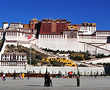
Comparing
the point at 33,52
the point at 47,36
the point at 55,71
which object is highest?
the point at 47,36

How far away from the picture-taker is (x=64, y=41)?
309 feet

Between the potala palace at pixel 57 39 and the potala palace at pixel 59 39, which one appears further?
the potala palace at pixel 59 39

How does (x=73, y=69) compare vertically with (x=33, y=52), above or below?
below

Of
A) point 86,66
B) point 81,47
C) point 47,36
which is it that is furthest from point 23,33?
point 86,66

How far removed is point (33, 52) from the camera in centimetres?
8362

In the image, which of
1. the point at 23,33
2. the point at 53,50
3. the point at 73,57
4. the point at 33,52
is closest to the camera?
the point at 73,57

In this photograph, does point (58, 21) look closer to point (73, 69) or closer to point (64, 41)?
point (64, 41)

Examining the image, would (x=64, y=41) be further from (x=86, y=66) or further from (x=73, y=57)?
(x=86, y=66)

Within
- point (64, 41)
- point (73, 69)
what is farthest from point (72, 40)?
point (73, 69)

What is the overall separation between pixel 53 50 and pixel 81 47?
33.0 ft

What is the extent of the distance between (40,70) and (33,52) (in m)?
22.5

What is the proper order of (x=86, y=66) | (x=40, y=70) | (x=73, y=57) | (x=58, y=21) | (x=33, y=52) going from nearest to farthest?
(x=40, y=70)
(x=86, y=66)
(x=73, y=57)
(x=33, y=52)
(x=58, y=21)

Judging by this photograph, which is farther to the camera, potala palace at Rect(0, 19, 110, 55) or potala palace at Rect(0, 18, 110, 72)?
potala palace at Rect(0, 19, 110, 55)

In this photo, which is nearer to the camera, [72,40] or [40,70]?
[40,70]
